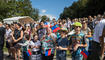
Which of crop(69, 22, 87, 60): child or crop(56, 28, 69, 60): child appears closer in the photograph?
crop(69, 22, 87, 60): child

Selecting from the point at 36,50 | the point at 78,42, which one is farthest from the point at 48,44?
the point at 78,42

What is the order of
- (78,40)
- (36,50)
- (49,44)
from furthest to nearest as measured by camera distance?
(36,50), (49,44), (78,40)

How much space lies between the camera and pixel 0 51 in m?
4.84

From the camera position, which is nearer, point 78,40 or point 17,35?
point 78,40

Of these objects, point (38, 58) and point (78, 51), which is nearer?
point (78, 51)

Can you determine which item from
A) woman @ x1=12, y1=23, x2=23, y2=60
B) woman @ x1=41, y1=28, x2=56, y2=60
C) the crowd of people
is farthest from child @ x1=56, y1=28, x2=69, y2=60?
woman @ x1=12, y1=23, x2=23, y2=60

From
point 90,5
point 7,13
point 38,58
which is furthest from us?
point 90,5

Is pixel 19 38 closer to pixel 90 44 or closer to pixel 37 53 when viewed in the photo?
pixel 37 53

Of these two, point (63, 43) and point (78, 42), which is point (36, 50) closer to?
point (63, 43)

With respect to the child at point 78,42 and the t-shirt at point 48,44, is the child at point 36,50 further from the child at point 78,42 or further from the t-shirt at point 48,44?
the child at point 78,42

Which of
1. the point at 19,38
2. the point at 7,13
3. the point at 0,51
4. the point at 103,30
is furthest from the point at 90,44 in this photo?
the point at 7,13

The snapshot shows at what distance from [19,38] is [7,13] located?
27.7m

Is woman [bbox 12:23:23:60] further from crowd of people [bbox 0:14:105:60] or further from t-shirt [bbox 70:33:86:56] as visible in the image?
t-shirt [bbox 70:33:86:56]

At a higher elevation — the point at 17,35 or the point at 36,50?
the point at 17,35
